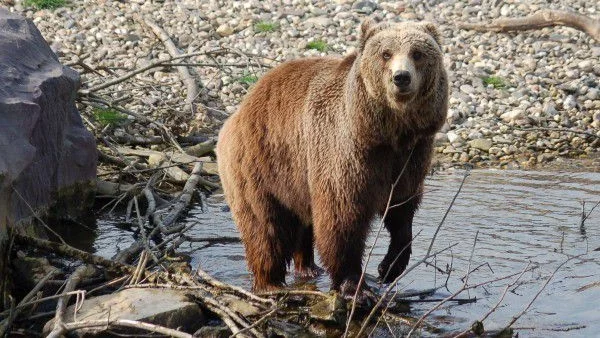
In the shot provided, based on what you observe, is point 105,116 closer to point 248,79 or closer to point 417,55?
point 248,79

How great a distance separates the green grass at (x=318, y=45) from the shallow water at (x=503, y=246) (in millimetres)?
4003

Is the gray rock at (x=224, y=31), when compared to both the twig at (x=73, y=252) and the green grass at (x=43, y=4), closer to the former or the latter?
the green grass at (x=43, y=4)

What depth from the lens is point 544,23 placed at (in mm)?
15000

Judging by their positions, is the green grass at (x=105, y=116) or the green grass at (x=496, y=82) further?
the green grass at (x=496, y=82)

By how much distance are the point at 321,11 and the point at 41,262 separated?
1027 centimetres

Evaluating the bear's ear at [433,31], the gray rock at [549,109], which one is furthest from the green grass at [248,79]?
the bear's ear at [433,31]

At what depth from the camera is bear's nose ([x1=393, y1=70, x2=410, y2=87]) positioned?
593 cm

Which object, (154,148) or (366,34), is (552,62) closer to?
(154,148)

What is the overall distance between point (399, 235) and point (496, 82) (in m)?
7.05

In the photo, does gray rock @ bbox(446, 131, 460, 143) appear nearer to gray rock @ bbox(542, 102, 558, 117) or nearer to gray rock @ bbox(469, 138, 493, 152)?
gray rock @ bbox(469, 138, 493, 152)

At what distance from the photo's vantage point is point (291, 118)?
686 cm

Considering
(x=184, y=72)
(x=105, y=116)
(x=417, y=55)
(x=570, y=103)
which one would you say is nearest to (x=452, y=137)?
(x=570, y=103)

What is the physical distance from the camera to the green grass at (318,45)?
14454 mm

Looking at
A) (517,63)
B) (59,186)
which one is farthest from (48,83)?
(517,63)
